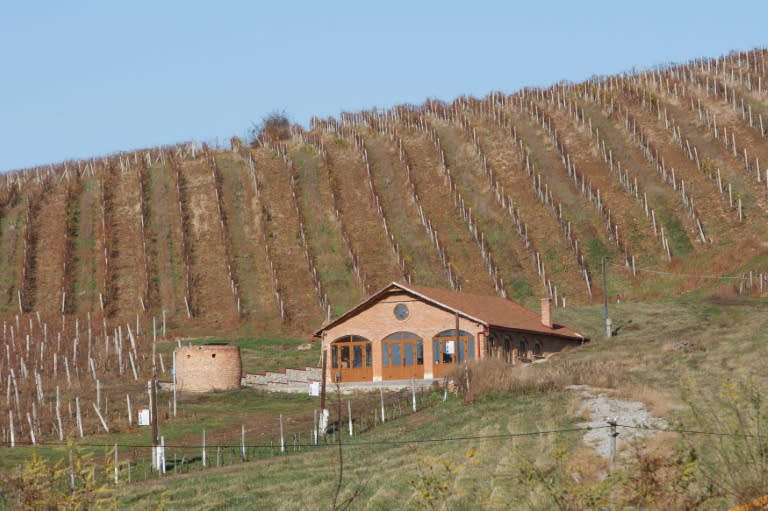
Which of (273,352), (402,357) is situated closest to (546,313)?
(402,357)

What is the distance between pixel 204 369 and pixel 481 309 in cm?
1418

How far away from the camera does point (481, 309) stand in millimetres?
58562

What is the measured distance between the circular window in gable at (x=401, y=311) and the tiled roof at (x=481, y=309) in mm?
858

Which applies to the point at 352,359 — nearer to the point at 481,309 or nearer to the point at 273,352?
the point at 481,309

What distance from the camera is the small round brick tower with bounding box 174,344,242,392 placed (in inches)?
2200

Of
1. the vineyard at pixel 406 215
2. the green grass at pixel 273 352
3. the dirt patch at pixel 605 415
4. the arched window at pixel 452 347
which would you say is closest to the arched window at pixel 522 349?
the arched window at pixel 452 347

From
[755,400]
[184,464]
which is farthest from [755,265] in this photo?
[755,400]

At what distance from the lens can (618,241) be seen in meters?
86.8

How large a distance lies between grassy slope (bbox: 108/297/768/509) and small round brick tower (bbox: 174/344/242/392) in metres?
7.03

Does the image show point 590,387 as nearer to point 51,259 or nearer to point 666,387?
point 666,387

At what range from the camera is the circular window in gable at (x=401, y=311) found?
58.1 meters

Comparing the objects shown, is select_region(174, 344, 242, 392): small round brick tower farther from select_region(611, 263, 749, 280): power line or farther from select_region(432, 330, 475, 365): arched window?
select_region(611, 263, 749, 280): power line

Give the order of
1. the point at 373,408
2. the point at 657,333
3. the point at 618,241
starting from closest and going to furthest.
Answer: the point at 373,408 → the point at 657,333 → the point at 618,241

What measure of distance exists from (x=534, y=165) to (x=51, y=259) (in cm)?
4121
